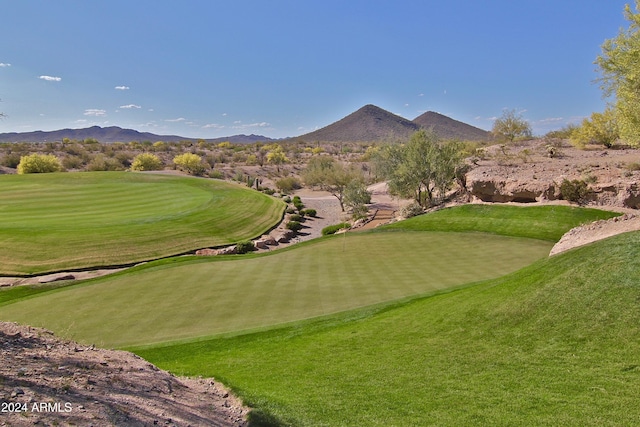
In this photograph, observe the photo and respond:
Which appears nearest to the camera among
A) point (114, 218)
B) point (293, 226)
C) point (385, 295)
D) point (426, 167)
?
point (385, 295)

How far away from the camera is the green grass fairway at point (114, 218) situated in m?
23.9

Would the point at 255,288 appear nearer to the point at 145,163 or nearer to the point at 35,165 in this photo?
the point at 35,165

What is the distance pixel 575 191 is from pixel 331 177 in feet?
121

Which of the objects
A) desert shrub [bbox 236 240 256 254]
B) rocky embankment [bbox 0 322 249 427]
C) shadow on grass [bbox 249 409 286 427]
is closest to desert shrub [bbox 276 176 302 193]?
desert shrub [bbox 236 240 256 254]

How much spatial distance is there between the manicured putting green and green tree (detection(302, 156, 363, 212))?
1279 inches

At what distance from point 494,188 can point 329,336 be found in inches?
957

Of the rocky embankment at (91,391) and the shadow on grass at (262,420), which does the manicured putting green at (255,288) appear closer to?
the rocky embankment at (91,391)

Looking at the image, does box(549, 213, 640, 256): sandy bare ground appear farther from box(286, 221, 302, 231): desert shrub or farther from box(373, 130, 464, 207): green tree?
box(286, 221, 302, 231): desert shrub

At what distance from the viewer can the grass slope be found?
607cm

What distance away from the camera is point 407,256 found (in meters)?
20.1

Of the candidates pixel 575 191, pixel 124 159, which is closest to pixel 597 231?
pixel 575 191

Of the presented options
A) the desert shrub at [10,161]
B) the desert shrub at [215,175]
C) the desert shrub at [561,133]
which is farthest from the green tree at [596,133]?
the desert shrub at [10,161]

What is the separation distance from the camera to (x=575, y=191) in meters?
25.9

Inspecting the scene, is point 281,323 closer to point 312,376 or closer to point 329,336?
point 329,336
